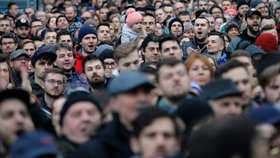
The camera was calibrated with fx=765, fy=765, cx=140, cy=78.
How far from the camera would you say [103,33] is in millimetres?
15406

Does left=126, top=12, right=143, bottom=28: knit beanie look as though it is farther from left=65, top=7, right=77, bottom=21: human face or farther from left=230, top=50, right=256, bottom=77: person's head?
left=230, top=50, right=256, bottom=77: person's head

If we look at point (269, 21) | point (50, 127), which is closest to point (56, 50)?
point (269, 21)

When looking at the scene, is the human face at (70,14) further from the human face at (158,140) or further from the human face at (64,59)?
the human face at (158,140)

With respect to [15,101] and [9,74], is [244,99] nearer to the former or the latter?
[15,101]

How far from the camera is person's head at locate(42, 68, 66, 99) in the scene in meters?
10.2

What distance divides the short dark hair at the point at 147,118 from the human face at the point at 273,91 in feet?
5.39

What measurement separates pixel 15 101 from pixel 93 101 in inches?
25.4

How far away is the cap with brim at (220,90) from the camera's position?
6.35 metres

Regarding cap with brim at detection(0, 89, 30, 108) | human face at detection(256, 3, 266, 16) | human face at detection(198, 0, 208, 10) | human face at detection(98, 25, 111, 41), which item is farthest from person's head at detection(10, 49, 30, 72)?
human face at detection(198, 0, 208, 10)

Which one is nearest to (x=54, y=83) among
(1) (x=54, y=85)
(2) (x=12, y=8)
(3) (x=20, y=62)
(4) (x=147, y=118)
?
(1) (x=54, y=85)

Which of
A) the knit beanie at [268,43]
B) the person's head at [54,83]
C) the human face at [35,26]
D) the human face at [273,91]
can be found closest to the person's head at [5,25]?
the human face at [35,26]

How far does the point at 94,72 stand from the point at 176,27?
18.3 feet

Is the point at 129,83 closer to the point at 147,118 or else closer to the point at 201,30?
the point at 147,118

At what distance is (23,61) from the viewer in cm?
1271
